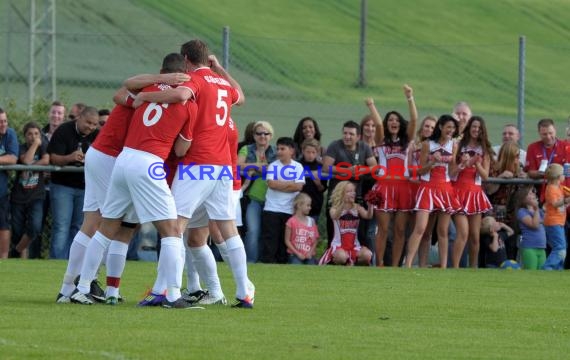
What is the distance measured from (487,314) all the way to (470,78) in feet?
94.2

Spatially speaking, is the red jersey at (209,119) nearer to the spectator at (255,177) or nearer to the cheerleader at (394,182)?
the cheerleader at (394,182)

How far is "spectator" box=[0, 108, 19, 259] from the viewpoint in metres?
17.5

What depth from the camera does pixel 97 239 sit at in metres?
10.6

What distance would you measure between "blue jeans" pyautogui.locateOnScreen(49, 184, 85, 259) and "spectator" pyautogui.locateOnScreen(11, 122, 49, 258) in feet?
1.03

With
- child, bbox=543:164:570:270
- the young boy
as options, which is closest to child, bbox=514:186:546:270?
child, bbox=543:164:570:270

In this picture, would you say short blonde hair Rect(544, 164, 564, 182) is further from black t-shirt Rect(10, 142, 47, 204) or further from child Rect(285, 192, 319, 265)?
black t-shirt Rect(10, 142, 47, 204)

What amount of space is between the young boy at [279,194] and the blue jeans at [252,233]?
0.27 ft

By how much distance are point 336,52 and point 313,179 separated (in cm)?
1142

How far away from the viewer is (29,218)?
1770cm

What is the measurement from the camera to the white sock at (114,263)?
421 inches

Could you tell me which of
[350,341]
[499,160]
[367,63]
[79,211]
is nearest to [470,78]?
[367,63]

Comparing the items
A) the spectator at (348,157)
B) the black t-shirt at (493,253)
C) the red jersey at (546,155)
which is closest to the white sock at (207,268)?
the spectator at (348,157)

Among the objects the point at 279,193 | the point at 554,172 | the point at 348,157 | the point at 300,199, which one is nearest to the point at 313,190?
the point at 300,199

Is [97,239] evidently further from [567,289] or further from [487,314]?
[567,289]
